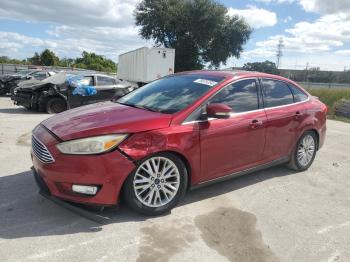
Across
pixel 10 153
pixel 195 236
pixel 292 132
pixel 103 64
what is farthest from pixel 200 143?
pixel 103 64

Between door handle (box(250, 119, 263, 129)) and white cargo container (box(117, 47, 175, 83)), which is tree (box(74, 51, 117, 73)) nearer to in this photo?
white cargo container (box(117, 47, 175, 83))

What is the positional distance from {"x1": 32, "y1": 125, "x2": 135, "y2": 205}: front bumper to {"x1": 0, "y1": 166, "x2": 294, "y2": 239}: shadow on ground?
22 centimetres

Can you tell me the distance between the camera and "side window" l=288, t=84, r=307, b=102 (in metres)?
6.01

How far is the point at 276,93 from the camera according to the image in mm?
5668

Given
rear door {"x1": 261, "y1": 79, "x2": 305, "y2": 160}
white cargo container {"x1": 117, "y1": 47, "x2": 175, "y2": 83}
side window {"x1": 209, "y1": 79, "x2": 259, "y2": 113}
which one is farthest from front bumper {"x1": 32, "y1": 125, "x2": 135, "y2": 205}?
white cargo container {"x1": 117, "y1": 47, "x2": 175, "y2": 83}

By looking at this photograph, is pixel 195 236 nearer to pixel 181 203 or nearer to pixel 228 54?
pixel 181 203

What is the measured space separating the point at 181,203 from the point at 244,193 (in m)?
1.00

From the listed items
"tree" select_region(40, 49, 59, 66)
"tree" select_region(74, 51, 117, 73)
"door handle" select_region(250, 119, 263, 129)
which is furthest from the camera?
"tree" select_region(74, 51, 117, 73)

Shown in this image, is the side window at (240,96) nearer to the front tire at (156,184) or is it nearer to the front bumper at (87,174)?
the front tire at (156,184)

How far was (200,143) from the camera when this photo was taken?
4406 mm

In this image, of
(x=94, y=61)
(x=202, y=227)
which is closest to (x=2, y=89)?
(x=202, y=227)

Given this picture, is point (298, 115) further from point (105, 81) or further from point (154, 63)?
point (154, 63)

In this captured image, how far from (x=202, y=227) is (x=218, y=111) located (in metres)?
1.31

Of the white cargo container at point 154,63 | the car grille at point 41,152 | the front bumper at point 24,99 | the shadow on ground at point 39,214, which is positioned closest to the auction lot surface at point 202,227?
the shadow on ground at point 39,214
